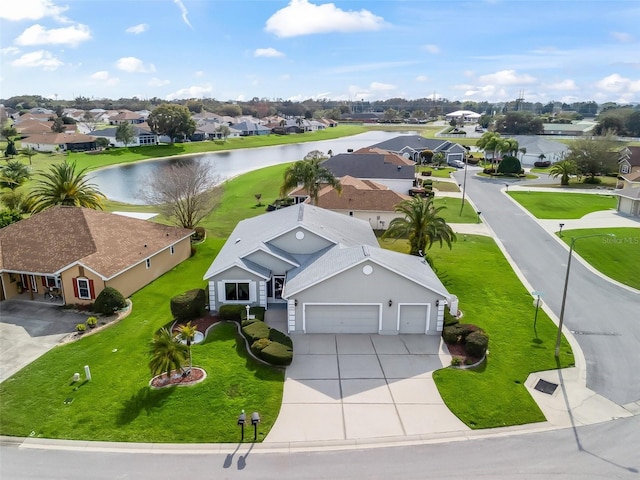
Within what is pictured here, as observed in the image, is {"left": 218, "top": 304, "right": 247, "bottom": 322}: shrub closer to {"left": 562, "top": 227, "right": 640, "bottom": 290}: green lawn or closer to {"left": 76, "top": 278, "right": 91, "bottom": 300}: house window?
{"left": 76, "top": 278, "right": 91, "bottom": 300}: house window

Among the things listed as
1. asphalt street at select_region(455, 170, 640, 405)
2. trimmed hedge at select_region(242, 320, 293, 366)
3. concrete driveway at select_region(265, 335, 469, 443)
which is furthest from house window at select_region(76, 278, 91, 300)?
asphalt street at select_region(455, 170, 640, 405)

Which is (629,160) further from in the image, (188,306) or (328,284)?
(188,306)

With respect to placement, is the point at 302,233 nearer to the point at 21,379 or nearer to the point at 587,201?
the point at 21,379

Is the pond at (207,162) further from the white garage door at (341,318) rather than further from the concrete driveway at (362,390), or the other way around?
the concrete driveway at (362,390)

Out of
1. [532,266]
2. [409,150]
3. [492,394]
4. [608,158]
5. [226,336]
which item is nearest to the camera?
[492,394]

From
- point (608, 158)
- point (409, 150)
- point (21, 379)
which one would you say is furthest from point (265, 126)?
point (21, 379)

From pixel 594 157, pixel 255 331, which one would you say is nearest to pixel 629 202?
pixel 594 157

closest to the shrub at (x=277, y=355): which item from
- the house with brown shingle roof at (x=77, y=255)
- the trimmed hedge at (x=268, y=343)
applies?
the trimmed hedge at (x=268, y=343)

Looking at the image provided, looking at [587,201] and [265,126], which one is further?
[265,126]

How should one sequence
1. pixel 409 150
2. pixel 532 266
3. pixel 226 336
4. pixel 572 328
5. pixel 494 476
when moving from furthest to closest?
pixel 409 150 < pixel 532 266 < pixel 572 328 < pixel 226 336 < pixel 494 476
